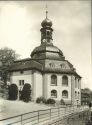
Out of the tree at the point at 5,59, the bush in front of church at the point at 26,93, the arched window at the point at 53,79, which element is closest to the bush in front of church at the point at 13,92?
the bush in front of church at the point at 26,93

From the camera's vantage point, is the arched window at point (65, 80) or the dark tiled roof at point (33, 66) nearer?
the dark tiled roof at point (33, 66)

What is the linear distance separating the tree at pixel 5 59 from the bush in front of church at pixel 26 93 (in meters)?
8.60

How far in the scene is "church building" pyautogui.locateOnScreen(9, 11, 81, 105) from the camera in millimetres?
Result: 51281

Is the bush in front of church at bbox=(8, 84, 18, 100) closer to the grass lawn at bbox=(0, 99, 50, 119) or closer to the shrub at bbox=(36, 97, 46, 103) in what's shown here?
the shrub at bbox=(36, 97, 46, 103)

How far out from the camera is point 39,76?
52.6m

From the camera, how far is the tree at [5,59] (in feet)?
185

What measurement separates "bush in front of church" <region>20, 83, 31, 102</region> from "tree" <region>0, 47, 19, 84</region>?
339 inches

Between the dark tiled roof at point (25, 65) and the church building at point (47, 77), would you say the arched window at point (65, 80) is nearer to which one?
the church building at point (47, 77)

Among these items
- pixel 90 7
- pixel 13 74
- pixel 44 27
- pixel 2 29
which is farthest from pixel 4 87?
pixel 90 7

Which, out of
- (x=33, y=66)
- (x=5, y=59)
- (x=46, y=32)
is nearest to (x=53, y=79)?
(x=33, y=66)

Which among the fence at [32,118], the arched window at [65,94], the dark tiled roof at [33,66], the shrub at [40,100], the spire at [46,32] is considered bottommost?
the fence at [32,118]

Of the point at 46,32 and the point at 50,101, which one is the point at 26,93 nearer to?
the point at 50,101

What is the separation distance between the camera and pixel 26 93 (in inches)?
1870

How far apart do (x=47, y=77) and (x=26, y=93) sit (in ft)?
22.3
